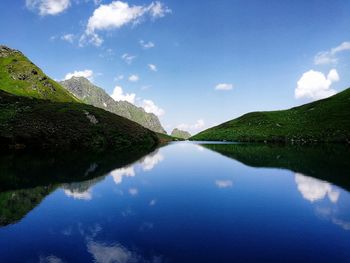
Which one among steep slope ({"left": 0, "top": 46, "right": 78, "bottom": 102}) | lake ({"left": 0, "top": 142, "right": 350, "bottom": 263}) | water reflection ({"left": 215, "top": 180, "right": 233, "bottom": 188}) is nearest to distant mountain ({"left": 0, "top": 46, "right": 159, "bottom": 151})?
lake ({"left": 0, "top": 142, "right": 350, "bottom": 263})

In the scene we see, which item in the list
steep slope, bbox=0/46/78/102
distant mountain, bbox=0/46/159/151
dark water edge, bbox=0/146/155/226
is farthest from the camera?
steep slope, bbox=0/46/78/102

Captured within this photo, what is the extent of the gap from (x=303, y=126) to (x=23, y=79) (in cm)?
14062

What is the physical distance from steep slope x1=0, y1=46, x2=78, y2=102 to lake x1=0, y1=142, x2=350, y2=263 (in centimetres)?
13240

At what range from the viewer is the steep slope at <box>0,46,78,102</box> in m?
148

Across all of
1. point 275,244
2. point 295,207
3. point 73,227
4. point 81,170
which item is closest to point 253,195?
point 295,207

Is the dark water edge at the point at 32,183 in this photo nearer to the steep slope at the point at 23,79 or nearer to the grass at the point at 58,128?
the grass at the point at 58,128

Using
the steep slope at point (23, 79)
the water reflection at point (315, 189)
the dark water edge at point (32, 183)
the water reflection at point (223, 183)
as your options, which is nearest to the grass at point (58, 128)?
the dark water edge at point (32, 183)

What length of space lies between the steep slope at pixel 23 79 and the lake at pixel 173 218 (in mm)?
132404

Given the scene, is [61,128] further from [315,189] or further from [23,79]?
[23,79]

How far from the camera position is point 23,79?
15675cm

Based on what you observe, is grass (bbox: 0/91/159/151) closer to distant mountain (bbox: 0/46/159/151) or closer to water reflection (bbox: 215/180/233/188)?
distant mountain (bbox: 0/46/159/151)

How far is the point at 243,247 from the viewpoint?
12.7 m

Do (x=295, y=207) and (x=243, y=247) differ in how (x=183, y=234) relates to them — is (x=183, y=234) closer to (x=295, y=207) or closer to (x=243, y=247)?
(x=243, y=247)

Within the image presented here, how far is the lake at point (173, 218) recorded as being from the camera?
39.9 ft
